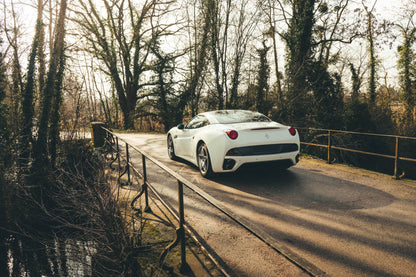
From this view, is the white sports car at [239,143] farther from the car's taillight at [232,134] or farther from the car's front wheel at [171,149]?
the car's front wheel at [171,149]

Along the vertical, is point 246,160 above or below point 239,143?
below

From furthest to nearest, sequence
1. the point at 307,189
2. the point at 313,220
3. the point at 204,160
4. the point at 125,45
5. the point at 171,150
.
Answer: the point at 125,45
the point at 171,150
the point at 204,160
the point at 307,189
the point at 313,220

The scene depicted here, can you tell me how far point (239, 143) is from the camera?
561 cm

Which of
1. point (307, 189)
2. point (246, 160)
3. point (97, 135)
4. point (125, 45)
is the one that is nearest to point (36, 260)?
point (246, 160)

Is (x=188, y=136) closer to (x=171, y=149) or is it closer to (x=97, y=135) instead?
(x=171, y=149)

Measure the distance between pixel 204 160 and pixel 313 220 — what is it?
291 cm

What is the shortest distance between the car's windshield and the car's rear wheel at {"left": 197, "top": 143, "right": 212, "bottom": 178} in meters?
0.70

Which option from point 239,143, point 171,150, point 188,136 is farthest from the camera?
point 171,150

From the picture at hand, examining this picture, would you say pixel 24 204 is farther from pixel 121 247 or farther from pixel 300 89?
pixel 300 89

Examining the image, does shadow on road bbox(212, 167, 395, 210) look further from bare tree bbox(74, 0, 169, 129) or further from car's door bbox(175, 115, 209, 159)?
bare tree bbox(74, 0, 169, 129)

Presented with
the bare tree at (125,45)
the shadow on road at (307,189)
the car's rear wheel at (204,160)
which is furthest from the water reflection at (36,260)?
the bare tree at (125,45)

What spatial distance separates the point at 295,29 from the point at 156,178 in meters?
14.6

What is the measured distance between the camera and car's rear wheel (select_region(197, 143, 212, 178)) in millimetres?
6131

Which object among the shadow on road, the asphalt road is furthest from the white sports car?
the asphalt road
